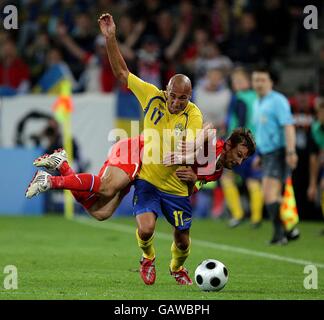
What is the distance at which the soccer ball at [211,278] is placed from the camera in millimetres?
8930

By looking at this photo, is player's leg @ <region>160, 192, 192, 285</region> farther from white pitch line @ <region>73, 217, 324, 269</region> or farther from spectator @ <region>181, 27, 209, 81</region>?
spectator @ <region>181, 27, 209, 81</region>

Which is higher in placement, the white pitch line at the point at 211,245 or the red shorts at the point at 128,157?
the red shorts at the point at 128,157

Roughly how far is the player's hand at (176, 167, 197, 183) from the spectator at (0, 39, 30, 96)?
1147 cm

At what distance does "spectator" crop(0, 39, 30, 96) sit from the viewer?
67.7 ft

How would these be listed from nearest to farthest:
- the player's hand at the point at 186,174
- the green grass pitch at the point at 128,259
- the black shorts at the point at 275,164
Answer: the green grass pitch at the point at 128,259, the player's hand at the point at 186,174, the black shorts at the point at 275,164

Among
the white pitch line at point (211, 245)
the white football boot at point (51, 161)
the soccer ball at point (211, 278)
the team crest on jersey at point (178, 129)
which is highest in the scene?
the team crest on jersey at point (178, 129)

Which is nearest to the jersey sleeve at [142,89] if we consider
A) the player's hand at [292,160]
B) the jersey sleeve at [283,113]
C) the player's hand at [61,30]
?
the player's hand at [292,160]

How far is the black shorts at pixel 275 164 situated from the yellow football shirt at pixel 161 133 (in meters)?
4.50

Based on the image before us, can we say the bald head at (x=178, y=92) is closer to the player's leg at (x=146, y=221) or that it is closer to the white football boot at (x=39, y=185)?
the player's leg at (x=146, y=221)

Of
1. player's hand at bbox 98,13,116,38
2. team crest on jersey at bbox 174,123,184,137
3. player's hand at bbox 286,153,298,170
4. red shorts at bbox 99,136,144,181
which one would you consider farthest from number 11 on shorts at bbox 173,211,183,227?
player's hand at bbox 286,153,298,170

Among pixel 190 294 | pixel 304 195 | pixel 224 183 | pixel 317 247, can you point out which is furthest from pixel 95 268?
pixel 304 195

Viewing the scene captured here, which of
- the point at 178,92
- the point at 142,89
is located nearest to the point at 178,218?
the point at 178,92

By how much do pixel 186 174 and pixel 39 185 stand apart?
1.39 metres
